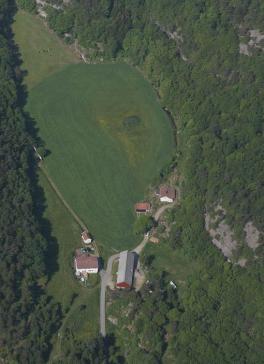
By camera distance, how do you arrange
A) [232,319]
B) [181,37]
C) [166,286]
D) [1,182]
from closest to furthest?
[232,319] < [166,286] < [1,182] < [181,37]

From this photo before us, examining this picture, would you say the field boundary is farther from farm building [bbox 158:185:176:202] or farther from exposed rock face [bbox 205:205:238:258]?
exposed rock face [bbox 205:205:238:258]

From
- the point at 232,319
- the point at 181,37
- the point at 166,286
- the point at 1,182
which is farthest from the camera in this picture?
the point at 181,37

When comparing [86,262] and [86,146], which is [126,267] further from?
[86,146]

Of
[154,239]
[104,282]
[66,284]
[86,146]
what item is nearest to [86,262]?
[104,282]

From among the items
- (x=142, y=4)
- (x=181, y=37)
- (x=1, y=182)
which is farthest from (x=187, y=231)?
(x=142, y=4)

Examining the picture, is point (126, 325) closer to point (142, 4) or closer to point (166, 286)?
point (166, 286)

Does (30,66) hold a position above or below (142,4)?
below

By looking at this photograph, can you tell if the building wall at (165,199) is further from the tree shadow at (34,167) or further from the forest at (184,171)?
the tree shadow at (34,167)
